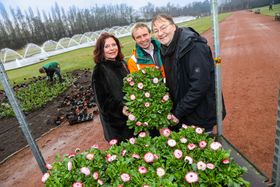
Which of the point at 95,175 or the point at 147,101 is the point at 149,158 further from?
the point at 147,101

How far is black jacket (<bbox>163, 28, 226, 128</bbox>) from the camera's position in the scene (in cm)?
234

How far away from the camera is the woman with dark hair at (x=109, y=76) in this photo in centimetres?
302

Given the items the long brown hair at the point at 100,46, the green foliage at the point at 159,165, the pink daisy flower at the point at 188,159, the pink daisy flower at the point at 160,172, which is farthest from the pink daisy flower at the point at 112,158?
the long brown hair at the point at 100,46

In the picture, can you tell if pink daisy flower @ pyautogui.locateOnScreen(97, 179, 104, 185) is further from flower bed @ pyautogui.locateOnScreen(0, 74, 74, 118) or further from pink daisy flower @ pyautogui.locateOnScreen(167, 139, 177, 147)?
flower bed @ pyautogui.locateOnScreen(0, 74, 74, 118)

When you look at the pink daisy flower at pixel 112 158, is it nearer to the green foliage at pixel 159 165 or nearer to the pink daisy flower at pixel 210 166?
the green foliage at pixel 159 165

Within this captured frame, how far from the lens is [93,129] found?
243 inches

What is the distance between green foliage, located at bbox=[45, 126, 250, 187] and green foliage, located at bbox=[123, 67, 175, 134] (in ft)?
1.32

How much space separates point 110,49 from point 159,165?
179 cm

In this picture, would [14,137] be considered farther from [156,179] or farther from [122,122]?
[156,179]

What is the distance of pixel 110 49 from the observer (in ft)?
9.86

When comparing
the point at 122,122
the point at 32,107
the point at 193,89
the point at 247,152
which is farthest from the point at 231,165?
the point at 32,107

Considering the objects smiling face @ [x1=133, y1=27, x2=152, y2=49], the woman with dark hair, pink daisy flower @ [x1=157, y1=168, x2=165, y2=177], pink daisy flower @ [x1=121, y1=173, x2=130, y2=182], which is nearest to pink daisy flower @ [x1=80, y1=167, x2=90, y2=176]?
pink daisy flower @ [x1=121, y1=173, x2=130, y2=182]

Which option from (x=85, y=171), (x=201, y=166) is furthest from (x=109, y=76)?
(x=201, y=166)

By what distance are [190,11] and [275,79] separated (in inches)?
3729
